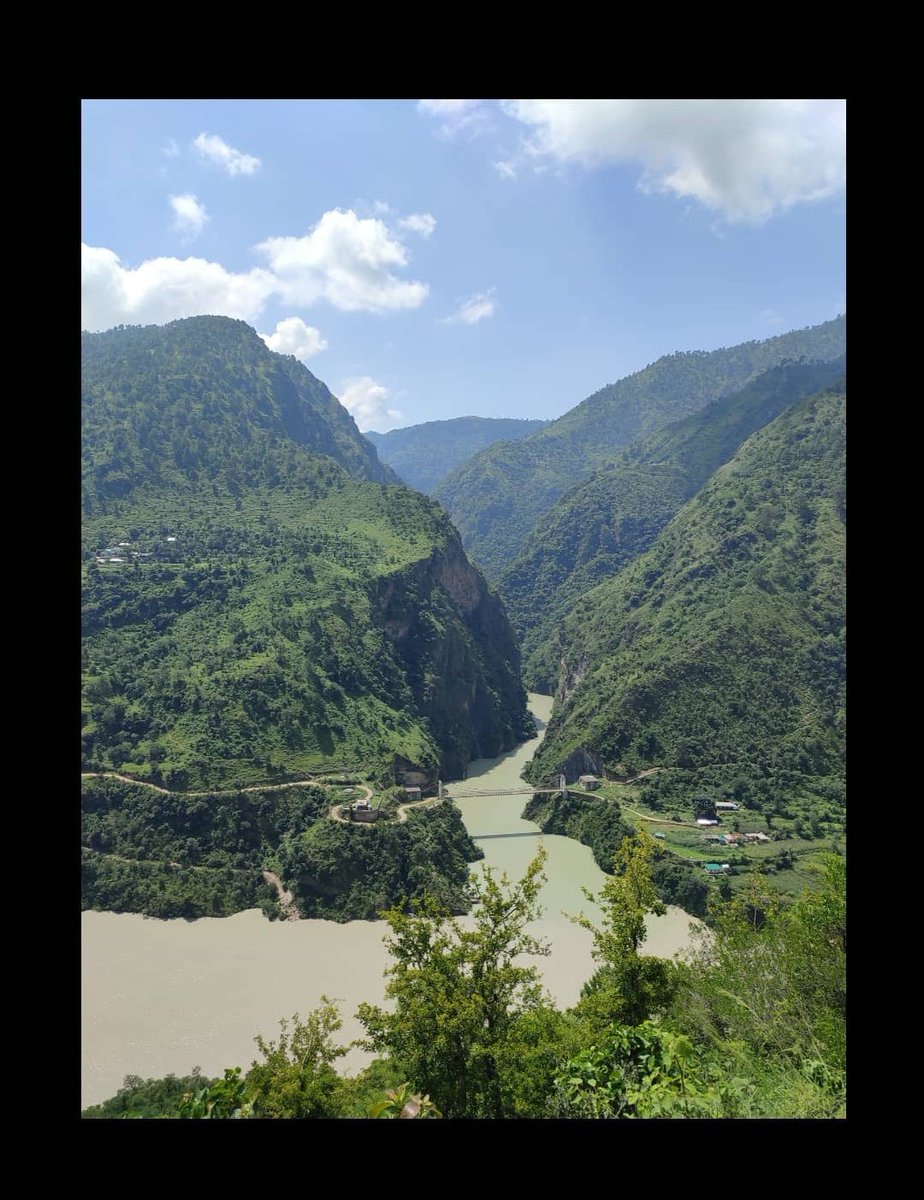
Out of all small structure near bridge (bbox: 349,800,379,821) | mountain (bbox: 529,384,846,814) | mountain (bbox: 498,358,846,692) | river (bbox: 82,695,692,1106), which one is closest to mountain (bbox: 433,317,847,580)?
mountain (bbox: 498,358,846,692)

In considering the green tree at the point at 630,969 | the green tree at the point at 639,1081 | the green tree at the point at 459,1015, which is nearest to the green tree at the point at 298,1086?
the green tree at the point at 459,1015

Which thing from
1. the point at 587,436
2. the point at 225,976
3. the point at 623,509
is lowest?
the point at 225,976

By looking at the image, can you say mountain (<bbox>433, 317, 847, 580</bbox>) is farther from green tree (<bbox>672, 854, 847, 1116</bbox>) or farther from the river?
green tree (<bbox>672, 854, 847, 1116</bbox>)

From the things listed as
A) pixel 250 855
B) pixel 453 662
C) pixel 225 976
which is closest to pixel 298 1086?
pixel 225 976

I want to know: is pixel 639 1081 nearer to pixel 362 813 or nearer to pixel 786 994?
pixel 786 994
